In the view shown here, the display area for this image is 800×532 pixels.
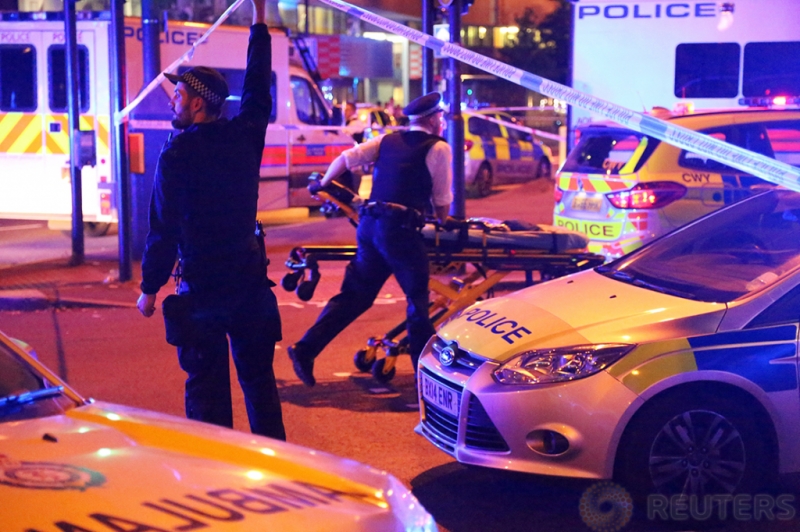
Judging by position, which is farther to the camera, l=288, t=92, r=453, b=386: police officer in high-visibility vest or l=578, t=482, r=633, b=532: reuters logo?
l=288, t=92, r=453, b=386: police officer in high-visibility vest

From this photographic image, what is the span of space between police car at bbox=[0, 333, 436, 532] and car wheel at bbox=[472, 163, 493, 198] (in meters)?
17.9

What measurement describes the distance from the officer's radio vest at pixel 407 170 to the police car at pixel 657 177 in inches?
113

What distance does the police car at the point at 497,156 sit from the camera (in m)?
20.8

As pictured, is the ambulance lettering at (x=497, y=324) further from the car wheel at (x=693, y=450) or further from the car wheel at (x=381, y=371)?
the car wheel at (x=381, y=371)

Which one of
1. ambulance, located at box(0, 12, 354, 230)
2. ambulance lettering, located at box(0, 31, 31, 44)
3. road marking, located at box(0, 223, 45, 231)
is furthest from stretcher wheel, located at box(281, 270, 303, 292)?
road marking, located at box(0, 223, 45, 231)

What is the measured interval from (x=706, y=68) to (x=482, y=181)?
30.5 ft

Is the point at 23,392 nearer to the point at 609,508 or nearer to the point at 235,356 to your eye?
the point at 235,356

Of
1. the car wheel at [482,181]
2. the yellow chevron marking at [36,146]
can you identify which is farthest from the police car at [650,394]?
the car wheel at [482,181]

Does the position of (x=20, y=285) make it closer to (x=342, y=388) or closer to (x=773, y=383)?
(x=342, y=388)

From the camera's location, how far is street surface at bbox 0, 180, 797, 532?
4.73 meters

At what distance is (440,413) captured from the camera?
4.91 m

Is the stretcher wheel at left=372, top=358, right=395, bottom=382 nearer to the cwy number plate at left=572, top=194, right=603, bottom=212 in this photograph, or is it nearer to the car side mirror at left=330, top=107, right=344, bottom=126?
the cwy number plate at left=572, top=194, right=603, bottom=212
